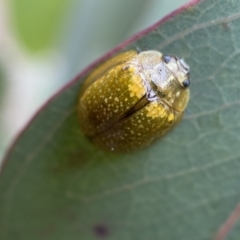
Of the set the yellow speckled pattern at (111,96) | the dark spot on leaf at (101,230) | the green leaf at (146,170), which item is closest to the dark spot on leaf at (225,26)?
the green leaf at (146,170)

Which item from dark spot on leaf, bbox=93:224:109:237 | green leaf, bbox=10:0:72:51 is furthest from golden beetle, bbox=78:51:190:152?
green leaf, bbox=10:0:72:51

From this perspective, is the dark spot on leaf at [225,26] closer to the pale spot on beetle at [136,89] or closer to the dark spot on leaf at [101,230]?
the pale spot on beetle at [136,89]

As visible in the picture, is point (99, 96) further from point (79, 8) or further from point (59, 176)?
point (79, 8)

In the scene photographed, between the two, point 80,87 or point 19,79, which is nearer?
point 80,87

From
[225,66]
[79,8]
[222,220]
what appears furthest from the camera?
[79,8]

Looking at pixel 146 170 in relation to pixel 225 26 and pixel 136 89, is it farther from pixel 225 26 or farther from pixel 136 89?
pixel 225 26

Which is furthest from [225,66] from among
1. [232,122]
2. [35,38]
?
[35,38]
